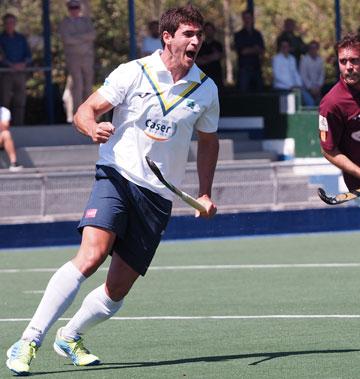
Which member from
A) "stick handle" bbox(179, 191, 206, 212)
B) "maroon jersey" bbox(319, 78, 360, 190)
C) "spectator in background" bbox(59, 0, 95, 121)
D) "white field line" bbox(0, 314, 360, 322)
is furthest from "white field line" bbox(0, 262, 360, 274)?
"spectator in background" bbox(59, 0, 95, 121)

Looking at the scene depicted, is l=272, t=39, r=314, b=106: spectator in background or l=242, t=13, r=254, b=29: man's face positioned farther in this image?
l=272, t=39, r=314, b=106: spectator in background

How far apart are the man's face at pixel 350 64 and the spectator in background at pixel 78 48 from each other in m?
12.9

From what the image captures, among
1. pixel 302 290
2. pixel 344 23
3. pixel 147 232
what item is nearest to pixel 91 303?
pixel 147 232

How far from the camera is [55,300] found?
25.0 ft

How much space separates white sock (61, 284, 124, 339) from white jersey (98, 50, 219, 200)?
682 mm

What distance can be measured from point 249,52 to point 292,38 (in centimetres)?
123

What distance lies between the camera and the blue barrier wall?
55.2 ft

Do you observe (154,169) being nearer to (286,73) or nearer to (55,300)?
(55,300)

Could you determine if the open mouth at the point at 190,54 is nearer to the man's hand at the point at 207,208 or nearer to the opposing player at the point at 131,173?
the opposing player at the point at 131,173

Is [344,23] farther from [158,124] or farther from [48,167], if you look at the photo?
[158,124]

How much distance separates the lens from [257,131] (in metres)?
23.9

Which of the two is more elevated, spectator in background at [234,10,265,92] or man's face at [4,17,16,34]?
man's face at [4,17,16,34]

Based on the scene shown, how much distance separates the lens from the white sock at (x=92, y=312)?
25.8ft

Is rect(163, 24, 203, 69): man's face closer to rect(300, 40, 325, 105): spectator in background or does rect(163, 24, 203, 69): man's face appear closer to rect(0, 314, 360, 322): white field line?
rect(0, 314, 360, 322): white field line
